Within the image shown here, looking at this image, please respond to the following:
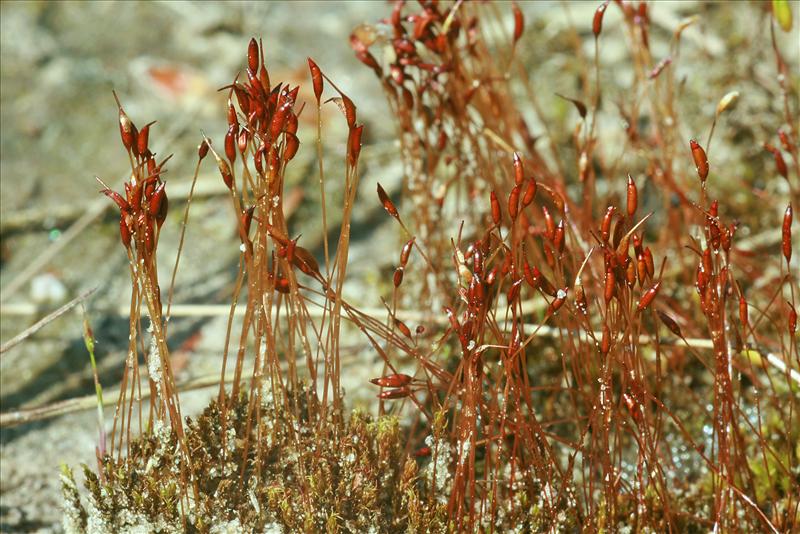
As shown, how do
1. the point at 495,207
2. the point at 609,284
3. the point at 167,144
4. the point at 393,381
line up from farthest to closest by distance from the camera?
the point at 167,144 < the point at 393,381 < the point at 495,207 < the point at 609,284

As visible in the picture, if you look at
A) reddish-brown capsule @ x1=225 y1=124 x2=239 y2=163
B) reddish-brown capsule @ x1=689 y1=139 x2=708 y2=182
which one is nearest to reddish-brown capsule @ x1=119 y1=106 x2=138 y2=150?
reddish-brown capsule @ x1=225 y1=124 x2=239 y2=163

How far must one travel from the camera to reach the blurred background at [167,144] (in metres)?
2.82

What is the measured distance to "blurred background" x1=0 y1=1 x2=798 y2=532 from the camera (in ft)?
9.26

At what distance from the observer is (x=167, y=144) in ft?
12.4

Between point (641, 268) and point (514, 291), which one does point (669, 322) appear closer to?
point (641, 268)

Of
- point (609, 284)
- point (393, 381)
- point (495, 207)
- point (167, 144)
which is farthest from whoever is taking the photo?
point (167, 144)

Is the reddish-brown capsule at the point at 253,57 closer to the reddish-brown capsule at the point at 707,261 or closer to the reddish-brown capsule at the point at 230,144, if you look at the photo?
the reddish-brown capsule at the point at 230,144

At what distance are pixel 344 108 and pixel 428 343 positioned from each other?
104 centimetres

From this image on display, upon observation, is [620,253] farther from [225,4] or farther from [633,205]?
[225,4]

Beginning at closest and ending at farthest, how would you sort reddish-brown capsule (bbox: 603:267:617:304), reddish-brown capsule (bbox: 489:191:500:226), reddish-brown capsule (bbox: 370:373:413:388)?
reddish-brown capsule (bbox: 603:267:617:304) < reddish-brown capsule (bbox: 489:191:500:226) < reddish-brown capsule (bbox: 370:373:413:388)

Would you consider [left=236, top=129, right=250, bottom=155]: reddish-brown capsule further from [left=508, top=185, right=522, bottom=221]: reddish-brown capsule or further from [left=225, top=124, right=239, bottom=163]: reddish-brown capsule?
[left=508, top=185, right=522, bottom=221]: reddish-brown capsule

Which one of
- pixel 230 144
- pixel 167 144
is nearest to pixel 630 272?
pixel 230 144

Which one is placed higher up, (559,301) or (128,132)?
(128,132)

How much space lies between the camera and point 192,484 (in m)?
1.97
